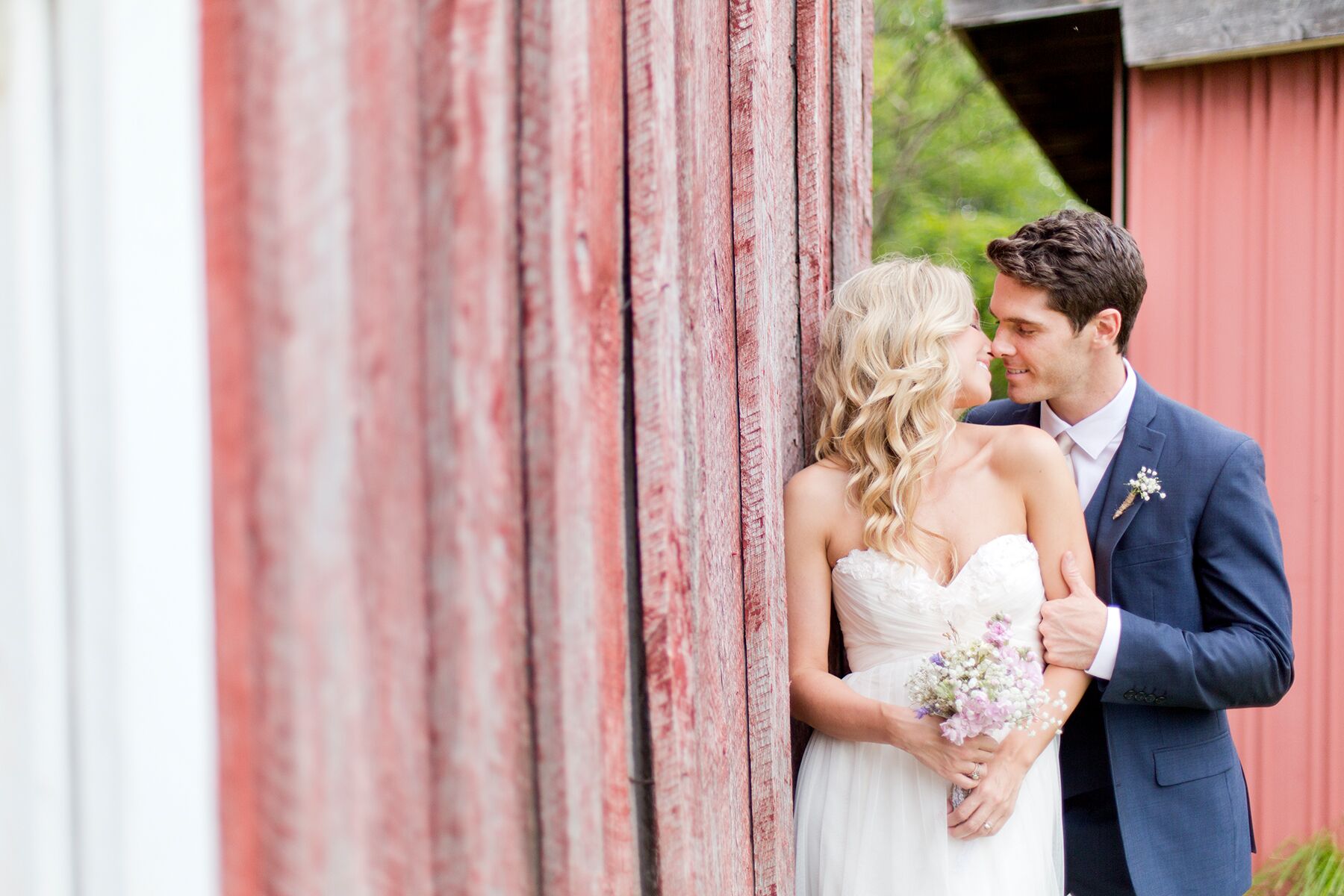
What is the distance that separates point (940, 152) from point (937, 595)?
10850 millimetres

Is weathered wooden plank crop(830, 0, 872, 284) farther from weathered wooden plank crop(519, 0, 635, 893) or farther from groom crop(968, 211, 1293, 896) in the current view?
weathered wooden plank crop(519, 0, 635, 893)

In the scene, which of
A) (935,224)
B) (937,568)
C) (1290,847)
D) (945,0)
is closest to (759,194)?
(937,568)

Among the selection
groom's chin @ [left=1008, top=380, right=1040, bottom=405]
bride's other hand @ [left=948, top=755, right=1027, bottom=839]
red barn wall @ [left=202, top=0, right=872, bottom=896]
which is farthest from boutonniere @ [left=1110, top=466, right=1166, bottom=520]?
red barn wall @ [left=202, top=0, right=872, bottom=896]

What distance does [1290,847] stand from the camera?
3.70 m

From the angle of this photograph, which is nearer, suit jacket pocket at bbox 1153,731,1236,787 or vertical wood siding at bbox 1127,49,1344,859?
suit jacket pocket at bbox 1153,731,1236,787

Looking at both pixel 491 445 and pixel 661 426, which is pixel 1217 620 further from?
pixel 491 445

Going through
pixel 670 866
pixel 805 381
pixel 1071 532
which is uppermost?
pixel 805 381

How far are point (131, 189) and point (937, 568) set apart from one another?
202cm

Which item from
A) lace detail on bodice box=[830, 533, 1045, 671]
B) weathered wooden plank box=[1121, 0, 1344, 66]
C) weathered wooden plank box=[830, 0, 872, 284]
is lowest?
lace detail on bodice box=[830, 533, 1045, 671]

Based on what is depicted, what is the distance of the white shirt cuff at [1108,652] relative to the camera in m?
2.50

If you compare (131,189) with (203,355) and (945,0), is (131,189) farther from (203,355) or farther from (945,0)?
(945,0)

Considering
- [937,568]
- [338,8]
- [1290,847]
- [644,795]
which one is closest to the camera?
[338,8]

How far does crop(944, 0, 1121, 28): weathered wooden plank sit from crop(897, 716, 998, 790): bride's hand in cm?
283

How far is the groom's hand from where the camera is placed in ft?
8.20
